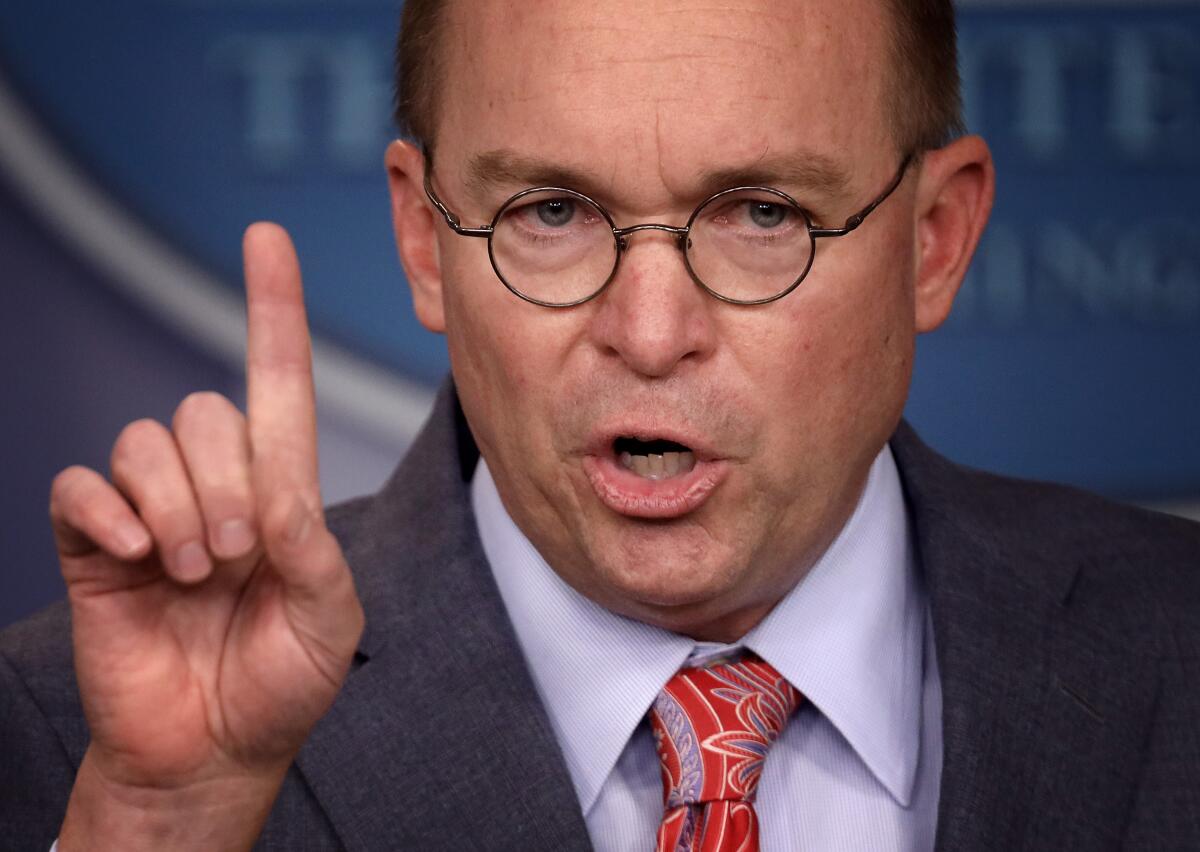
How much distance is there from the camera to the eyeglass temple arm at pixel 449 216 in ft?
6.71

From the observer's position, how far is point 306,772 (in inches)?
80.4

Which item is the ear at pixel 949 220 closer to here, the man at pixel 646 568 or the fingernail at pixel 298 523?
the man at pixel 646 568

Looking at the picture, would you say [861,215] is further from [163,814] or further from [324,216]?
[324,216]

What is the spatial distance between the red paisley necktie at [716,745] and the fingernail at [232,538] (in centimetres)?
67

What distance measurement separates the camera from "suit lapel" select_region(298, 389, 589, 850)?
6.59 feet

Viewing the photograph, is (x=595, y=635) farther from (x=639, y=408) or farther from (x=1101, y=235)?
(x=1101, y=235)

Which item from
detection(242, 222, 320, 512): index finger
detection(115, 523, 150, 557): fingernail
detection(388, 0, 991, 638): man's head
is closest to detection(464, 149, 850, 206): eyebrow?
detection(388, 0, 991, 638): man's head

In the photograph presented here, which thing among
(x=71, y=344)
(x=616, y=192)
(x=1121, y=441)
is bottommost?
(x=1121, y=441)

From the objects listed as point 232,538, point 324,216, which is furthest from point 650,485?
point 324,216

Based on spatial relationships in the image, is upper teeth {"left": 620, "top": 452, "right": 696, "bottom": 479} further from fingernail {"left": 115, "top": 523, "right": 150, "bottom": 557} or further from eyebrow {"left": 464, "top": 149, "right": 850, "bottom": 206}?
fingernail {"left": 115, "top": 523, "right": 150, "bottom": 557}

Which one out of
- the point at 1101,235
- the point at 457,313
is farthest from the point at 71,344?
the point at 1101,235

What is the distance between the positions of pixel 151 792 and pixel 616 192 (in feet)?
2.56

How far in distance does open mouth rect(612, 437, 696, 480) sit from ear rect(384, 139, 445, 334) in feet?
1.28

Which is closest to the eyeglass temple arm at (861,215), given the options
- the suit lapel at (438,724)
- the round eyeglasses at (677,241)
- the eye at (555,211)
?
the round eyeglasses at (677,241)
